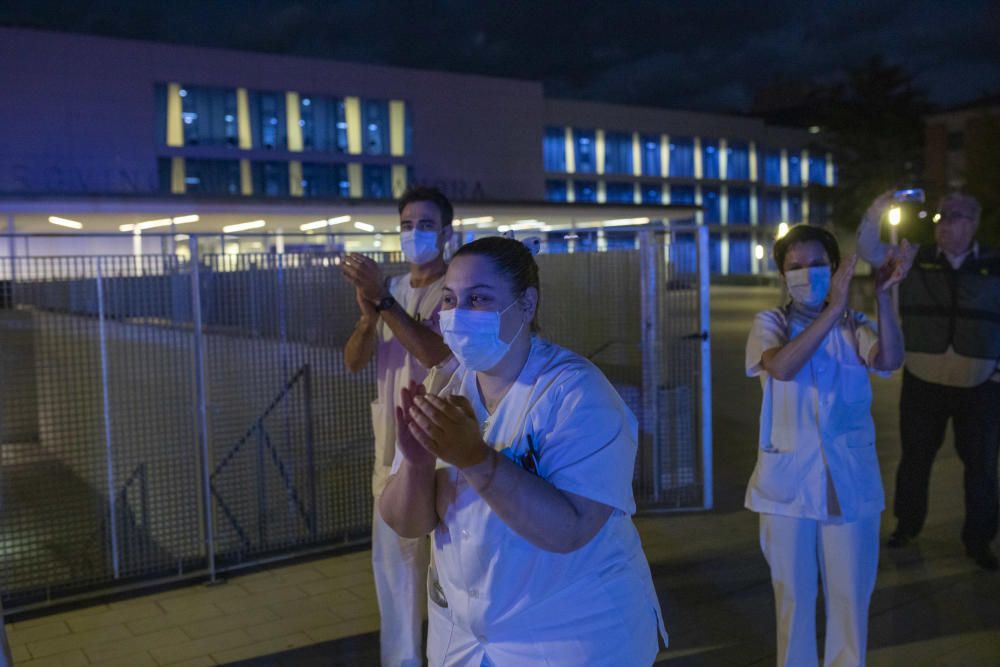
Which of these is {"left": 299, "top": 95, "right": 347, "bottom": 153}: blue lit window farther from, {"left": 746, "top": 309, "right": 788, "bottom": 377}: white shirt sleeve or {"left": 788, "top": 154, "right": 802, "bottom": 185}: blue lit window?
{"left": 746, "top": 309, "right": 788, "bottom": 377}: white shirt sleeve

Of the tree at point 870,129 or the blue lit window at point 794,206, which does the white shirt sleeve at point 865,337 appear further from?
the blue lit window at point 794,206

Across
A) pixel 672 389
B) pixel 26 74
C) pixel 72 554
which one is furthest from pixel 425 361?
pixel 26 74

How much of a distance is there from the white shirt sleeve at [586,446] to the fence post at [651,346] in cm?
538

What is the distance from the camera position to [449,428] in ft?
6.19

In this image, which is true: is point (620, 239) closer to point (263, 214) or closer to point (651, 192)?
point (263, 214)

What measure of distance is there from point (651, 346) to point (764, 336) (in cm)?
368

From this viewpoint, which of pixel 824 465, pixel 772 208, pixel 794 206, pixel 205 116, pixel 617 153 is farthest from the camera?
pixel 794 206

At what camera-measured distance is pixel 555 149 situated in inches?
2448

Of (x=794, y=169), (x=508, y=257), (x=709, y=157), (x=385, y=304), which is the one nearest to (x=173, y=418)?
(x=385, y=304)

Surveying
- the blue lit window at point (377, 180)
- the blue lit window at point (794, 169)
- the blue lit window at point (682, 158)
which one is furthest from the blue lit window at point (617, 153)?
the blue lit window at point (377, 180)

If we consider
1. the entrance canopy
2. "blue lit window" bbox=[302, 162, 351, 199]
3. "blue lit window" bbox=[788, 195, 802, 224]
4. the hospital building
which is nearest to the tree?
the hospital building

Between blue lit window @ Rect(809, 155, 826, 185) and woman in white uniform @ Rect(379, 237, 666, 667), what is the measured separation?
79.8 metres

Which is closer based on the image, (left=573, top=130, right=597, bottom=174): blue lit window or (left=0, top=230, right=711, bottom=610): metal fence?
(left=0, top=230, right=711, bottom=610): metal fence

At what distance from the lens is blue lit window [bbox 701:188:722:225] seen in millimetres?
71000
